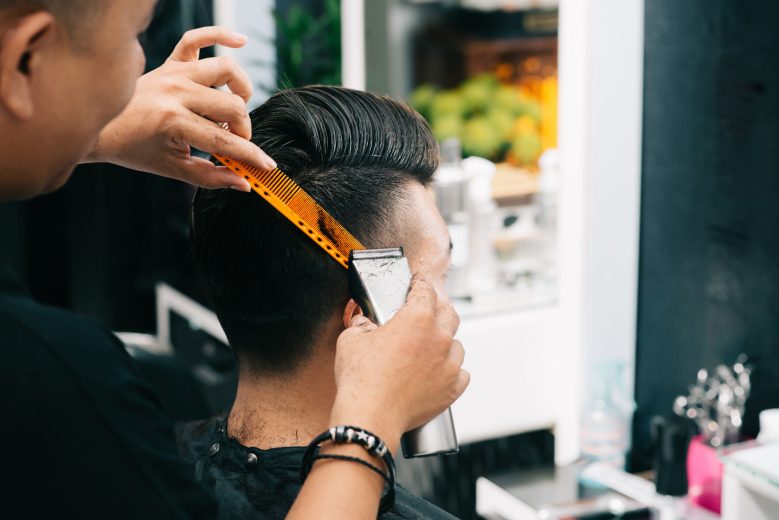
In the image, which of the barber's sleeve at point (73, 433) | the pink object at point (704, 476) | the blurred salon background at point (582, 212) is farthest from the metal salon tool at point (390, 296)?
the pink object at point (704, 476)

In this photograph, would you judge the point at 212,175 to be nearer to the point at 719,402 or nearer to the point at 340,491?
the point at 340,491

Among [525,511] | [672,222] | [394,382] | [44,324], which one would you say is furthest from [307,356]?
[672,222]

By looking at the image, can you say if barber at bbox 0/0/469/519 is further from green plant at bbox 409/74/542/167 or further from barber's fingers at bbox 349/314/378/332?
green plant at bbox 409/74/542/167

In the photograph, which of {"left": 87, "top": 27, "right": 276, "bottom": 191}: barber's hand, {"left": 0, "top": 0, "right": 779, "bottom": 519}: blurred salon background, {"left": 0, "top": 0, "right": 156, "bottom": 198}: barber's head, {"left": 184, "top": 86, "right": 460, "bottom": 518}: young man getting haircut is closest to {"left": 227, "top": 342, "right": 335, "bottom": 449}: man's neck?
{"left": 184, "top": 86, "right": 460, "bottom": 518}: young man getting haircut

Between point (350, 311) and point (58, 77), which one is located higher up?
point (58, 77)

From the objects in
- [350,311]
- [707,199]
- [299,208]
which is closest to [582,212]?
[707,199]

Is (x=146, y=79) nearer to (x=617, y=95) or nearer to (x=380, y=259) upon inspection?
(x=380, y=259)

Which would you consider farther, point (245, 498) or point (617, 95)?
point (617, 95)

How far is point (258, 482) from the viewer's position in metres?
1.31

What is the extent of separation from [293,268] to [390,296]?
0.84 ft

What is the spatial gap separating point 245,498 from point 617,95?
196cm

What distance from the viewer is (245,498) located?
1.30m

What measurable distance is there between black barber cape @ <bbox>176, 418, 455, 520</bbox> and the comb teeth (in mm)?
289

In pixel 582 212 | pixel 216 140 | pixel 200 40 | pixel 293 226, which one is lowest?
pixel 582 212
